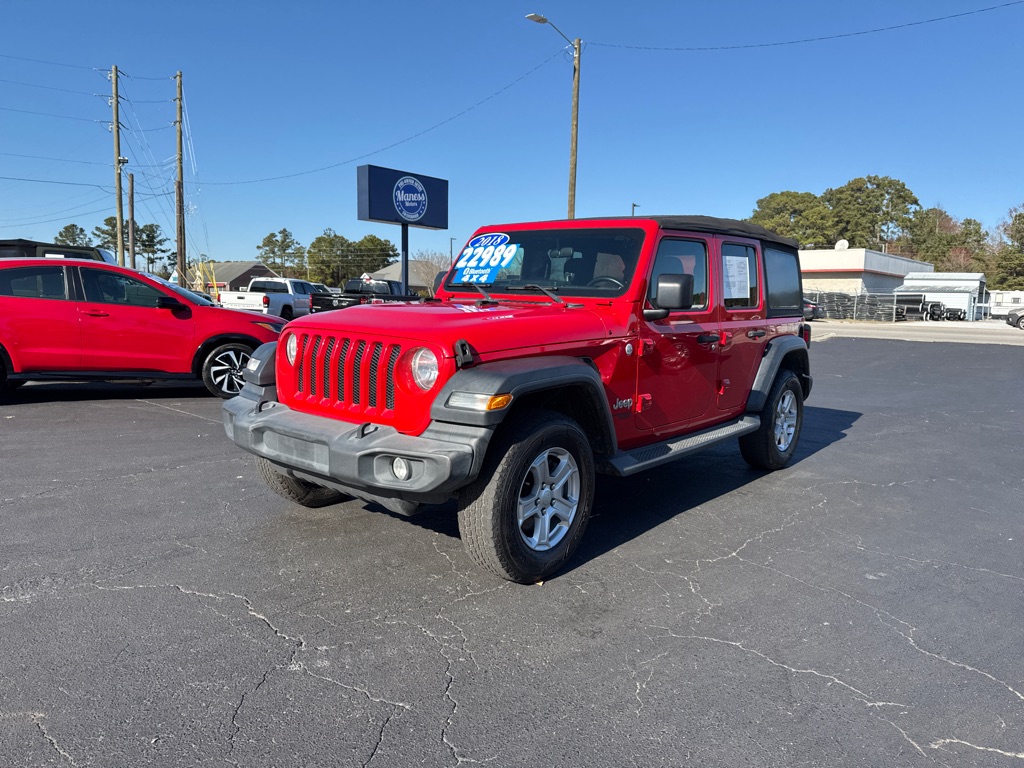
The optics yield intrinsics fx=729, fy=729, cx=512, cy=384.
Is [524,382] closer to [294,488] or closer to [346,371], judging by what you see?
[346,371]

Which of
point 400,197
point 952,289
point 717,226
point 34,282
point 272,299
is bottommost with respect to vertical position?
point 272,299

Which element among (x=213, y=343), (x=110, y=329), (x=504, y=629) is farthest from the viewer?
(x=213, y=343)

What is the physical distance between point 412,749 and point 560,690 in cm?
63

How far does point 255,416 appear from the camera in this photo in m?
3.98

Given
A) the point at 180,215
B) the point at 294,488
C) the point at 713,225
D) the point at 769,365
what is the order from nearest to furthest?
the point at 294,488, the point at 713,225, the point at 769,365, the point at 180,215

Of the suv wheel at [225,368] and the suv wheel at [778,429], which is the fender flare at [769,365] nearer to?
the suv wheel at [778,429]

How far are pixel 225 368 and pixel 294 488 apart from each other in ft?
15.6

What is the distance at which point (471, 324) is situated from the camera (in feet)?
11.8

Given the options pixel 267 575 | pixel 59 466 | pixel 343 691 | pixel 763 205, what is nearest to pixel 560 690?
pixel 343 691

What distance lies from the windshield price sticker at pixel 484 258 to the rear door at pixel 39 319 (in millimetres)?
5136

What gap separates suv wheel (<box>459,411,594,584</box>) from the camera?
11.2 feet

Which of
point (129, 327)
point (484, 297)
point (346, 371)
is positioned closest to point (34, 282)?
point (129, 327)

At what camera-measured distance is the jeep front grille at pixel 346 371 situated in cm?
357

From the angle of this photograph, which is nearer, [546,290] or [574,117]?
[546,290]
